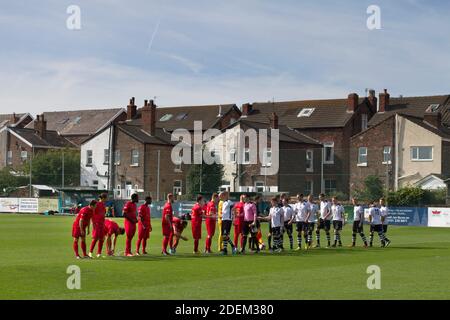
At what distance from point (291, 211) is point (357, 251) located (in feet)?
9.17

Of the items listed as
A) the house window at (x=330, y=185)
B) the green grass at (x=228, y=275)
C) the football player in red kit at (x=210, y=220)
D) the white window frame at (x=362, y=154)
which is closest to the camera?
the green grass at (x=228, y=275)

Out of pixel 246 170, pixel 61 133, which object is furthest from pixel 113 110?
pixel 246 170

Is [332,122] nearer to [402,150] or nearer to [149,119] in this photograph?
[402,150]

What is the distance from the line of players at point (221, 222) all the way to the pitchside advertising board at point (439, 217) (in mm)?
20370

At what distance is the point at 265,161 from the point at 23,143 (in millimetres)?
31954

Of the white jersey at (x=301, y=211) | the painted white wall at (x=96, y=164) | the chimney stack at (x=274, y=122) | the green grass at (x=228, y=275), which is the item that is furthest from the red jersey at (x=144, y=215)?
Result: the painted white wall at (x=96, y=164)

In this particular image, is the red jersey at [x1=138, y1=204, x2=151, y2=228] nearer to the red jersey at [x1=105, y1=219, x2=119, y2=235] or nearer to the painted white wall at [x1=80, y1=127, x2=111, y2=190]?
the red jersey at [x1=105, y1=219, x2=119, y2=235]

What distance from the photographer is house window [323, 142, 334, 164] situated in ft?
251

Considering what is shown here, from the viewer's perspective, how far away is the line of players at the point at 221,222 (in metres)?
24.6

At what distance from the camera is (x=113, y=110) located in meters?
99.1

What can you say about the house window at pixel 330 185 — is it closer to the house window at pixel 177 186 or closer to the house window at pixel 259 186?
the house window at pixel 259 186

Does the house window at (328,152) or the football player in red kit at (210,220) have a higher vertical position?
the house window at (328,152)

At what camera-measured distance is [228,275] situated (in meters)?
19.5
